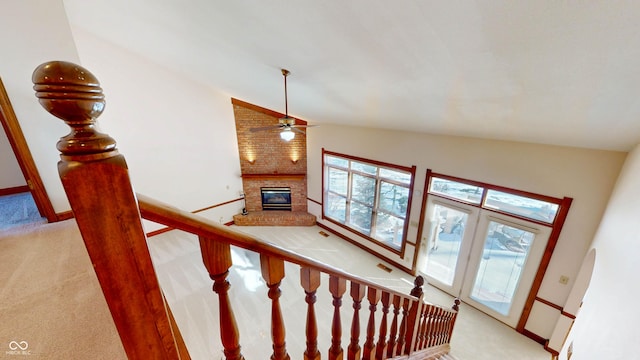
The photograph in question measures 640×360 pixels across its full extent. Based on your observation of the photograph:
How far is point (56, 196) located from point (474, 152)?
4.78 m

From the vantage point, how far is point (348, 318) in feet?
12.2

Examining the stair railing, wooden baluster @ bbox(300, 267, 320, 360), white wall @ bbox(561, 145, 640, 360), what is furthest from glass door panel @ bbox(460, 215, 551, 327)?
the stair railing

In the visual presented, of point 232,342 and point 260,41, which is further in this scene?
point 260,41

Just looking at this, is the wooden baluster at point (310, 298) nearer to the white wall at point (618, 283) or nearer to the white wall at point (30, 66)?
the white wall at point (618, 283)

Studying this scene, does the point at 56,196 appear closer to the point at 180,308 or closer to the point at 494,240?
the point at 180,308

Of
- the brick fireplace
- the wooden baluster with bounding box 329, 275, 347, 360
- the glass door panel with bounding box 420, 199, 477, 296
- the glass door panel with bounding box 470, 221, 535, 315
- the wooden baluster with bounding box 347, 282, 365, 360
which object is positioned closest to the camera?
the wooden baluster with bounding box 329, 275, 347, 360

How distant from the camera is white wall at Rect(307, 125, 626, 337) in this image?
2807 mm

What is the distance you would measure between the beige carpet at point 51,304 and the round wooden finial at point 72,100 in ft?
2.73

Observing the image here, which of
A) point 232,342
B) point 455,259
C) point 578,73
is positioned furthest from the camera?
point 455,259

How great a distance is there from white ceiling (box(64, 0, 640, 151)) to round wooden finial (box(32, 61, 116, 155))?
1.62 meters

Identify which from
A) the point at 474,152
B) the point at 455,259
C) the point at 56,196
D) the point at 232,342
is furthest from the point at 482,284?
the point at 56,196

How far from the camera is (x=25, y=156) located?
1.66 metres

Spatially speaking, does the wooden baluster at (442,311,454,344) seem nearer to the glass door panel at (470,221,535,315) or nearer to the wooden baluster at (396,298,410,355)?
the glass door panel at (470,221,535,315)

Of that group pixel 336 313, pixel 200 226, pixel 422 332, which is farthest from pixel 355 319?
pixel 422 332
